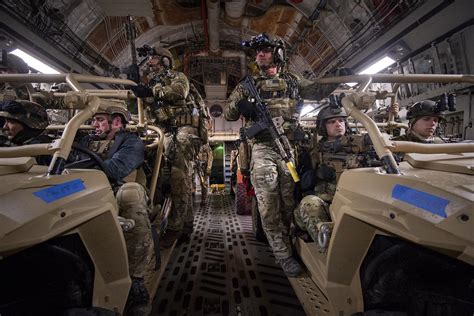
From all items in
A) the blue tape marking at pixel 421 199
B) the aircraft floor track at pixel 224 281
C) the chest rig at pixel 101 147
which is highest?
the chest rig at pixel 101 147

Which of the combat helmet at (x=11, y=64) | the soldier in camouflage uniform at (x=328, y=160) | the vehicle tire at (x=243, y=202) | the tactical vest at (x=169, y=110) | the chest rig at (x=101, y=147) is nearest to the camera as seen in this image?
the soldier in camouflage uniform at (x=328, y=160)

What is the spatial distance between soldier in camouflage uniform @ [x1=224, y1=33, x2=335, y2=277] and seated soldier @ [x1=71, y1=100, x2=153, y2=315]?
118 centimetres

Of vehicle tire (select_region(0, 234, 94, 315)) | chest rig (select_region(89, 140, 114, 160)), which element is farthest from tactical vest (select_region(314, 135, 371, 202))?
chest rig (select_region(89, 140, 114, 160))

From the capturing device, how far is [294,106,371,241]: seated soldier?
2.11m

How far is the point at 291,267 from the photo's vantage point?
2211mm

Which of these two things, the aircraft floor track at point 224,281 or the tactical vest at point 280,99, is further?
the tactical vest at point 280,99

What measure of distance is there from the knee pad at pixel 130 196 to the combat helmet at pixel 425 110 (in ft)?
9.11

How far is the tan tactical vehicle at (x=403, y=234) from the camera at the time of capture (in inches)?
32.6

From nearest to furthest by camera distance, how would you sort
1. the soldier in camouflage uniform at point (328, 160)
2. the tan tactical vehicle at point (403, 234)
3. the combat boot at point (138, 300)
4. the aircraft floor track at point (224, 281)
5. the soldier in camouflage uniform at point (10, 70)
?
the tan tactical vehicle at point (403, 234), the combat boot at point (138, 300), the aircraft floor track at point (224, 281), the soldier in camouflage uniform at point (328, 160), the soldier in camouflage uniform at point (10, 70)

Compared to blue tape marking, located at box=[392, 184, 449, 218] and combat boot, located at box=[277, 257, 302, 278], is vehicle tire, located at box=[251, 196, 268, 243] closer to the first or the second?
combat boot, located at box=[277, 257, 302, 278]

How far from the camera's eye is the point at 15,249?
0.82 metres

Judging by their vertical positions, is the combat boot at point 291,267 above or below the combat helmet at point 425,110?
below

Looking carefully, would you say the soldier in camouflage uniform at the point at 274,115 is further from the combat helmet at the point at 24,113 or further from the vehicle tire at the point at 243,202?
the vehicle tire at the point at 243,202

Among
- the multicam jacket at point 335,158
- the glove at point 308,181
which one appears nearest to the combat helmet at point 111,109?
the glove at point 308,181
